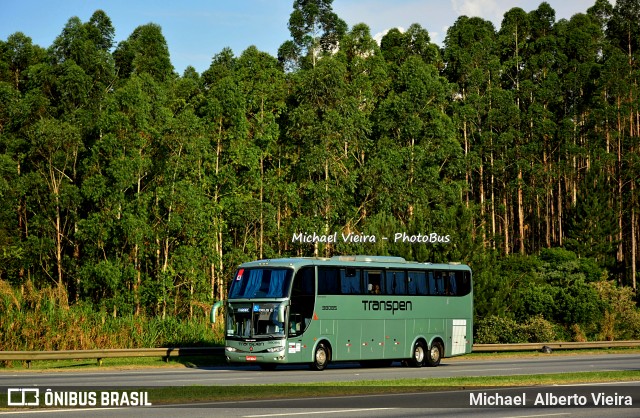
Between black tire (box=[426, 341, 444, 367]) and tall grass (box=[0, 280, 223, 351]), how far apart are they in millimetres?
10118

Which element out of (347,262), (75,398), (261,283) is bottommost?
(75,398)

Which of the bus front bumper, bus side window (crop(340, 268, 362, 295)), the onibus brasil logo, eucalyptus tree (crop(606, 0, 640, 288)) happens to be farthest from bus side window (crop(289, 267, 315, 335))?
eucalyptus tree (crop(606, 0, 640, 288))

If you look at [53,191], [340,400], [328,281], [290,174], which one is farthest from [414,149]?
[340,400]

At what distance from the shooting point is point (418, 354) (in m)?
39.4

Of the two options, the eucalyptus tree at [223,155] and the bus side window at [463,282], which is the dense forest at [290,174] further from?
the bus side window at [463,282]

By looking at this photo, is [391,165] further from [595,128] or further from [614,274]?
[595,128]

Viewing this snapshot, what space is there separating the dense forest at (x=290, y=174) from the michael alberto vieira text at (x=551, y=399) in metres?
22.2

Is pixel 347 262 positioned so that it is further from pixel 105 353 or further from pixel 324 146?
pixel 324 146

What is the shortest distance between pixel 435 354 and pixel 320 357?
657 centimetres

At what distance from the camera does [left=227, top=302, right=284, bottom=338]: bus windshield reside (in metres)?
34.7

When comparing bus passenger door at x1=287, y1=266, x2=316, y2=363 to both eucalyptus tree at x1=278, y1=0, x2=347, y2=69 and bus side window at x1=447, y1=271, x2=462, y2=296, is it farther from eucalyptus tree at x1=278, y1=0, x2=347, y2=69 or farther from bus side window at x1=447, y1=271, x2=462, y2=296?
eucalyptus tree at x1=278, y1=0, x2=347, y2=69

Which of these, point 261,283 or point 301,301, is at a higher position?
point 261,283

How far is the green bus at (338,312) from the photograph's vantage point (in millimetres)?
34812

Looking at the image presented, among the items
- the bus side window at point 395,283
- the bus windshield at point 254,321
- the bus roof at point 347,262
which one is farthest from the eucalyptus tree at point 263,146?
the bus windshield at point 254,321
